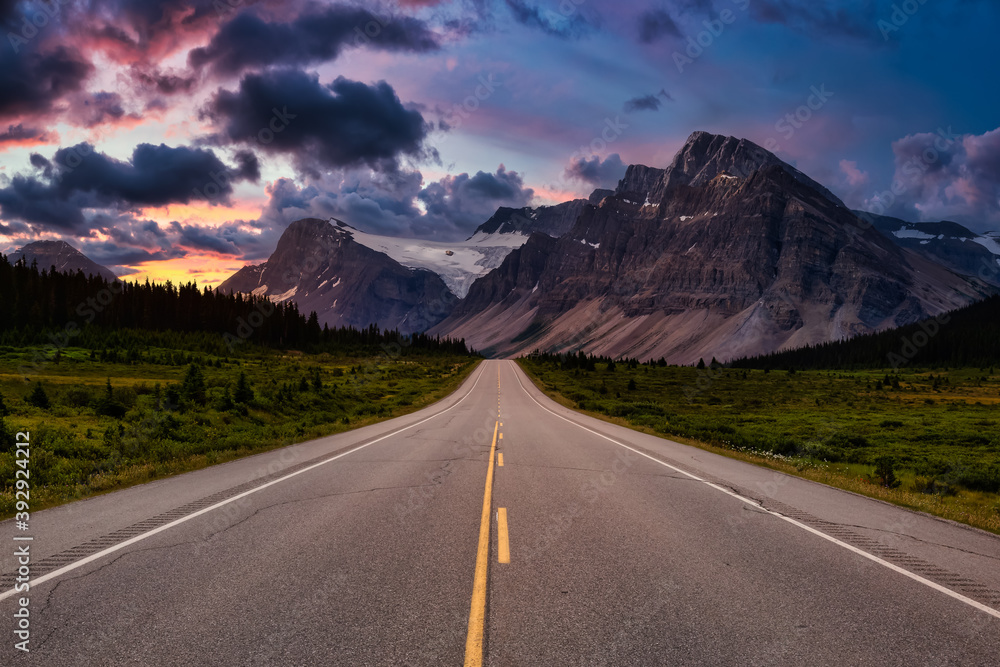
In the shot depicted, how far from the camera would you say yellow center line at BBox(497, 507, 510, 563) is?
689cm

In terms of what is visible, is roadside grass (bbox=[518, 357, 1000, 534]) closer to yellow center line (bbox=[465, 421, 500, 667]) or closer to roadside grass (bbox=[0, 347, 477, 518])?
yellow center line (bbox=[465, 421, 500, 667])

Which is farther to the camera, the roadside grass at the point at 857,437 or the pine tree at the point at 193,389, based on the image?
the pine tree at the point at 193,389

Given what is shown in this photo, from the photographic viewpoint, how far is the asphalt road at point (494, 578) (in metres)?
4.63

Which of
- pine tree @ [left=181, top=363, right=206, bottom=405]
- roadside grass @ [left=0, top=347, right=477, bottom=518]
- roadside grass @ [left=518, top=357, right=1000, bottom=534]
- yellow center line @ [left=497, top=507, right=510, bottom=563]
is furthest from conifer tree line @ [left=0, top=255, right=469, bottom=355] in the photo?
yellow center line @ [left=497, top=507, right=510, bottom=563]

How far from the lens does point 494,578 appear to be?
6.14m

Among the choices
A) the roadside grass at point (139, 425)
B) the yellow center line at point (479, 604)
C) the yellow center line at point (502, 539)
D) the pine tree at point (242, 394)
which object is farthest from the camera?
the pine tree at point (242, 394)

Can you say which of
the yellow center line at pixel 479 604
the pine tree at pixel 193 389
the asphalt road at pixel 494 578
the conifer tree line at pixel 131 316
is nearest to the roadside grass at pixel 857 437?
the asphalt road at pixel 494 578

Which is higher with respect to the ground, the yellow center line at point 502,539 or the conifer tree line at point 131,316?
the conifer tree line at point 131,316

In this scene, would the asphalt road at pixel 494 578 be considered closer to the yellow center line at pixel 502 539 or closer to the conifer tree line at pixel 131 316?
the yellow center line at pixel 502 539

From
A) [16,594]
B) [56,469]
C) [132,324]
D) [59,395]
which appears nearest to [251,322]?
[132,324]

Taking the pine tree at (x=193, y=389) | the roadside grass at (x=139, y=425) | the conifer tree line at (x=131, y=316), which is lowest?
the roadside grass at (x=139, y=425)

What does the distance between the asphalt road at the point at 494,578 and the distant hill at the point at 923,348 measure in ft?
499

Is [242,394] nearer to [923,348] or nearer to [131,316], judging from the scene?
[131,316]

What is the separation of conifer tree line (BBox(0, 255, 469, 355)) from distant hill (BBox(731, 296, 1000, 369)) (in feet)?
436
